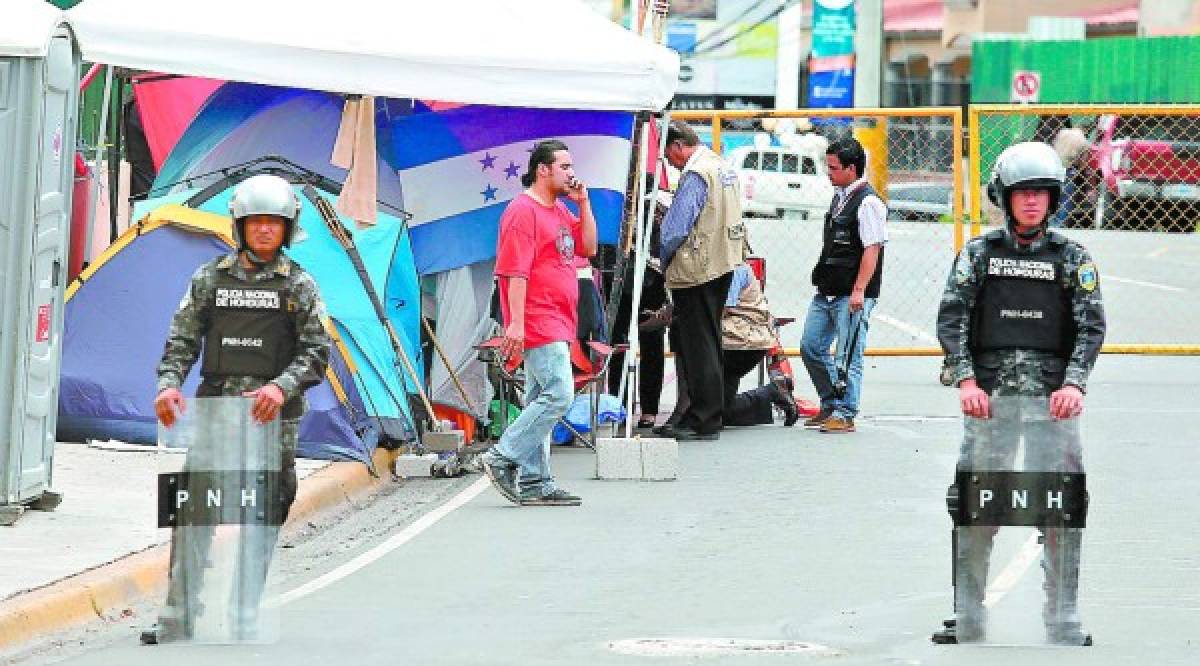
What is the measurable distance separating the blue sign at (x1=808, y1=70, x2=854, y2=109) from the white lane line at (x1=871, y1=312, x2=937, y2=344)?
23.0m

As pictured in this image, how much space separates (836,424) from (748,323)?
2.81 feet

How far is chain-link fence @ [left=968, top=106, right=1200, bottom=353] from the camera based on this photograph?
23.7 m

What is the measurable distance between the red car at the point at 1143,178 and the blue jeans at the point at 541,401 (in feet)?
41.6

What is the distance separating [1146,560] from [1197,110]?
9635 mm

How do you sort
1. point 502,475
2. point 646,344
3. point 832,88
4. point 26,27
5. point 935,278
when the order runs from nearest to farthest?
point 26,27
point 502,475
point 646,344
point 935,278
point 832,88

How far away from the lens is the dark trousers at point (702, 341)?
15.6 m

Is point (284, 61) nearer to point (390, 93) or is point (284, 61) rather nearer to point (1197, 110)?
point (390, 93)

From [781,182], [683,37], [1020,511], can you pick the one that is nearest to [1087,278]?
[1020,511]

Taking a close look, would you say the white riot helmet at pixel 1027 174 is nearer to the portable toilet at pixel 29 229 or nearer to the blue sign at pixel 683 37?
the portable toilet at pixel 29 229

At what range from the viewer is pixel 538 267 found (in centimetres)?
1274

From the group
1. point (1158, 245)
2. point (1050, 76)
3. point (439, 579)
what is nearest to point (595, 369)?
point (439, 579)

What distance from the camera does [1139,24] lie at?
5041 cm

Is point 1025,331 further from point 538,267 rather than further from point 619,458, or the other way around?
point 619,458

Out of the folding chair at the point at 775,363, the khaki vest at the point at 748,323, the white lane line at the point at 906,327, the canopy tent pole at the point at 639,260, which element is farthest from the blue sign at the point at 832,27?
the canopy tent pole at the point at 639,260
